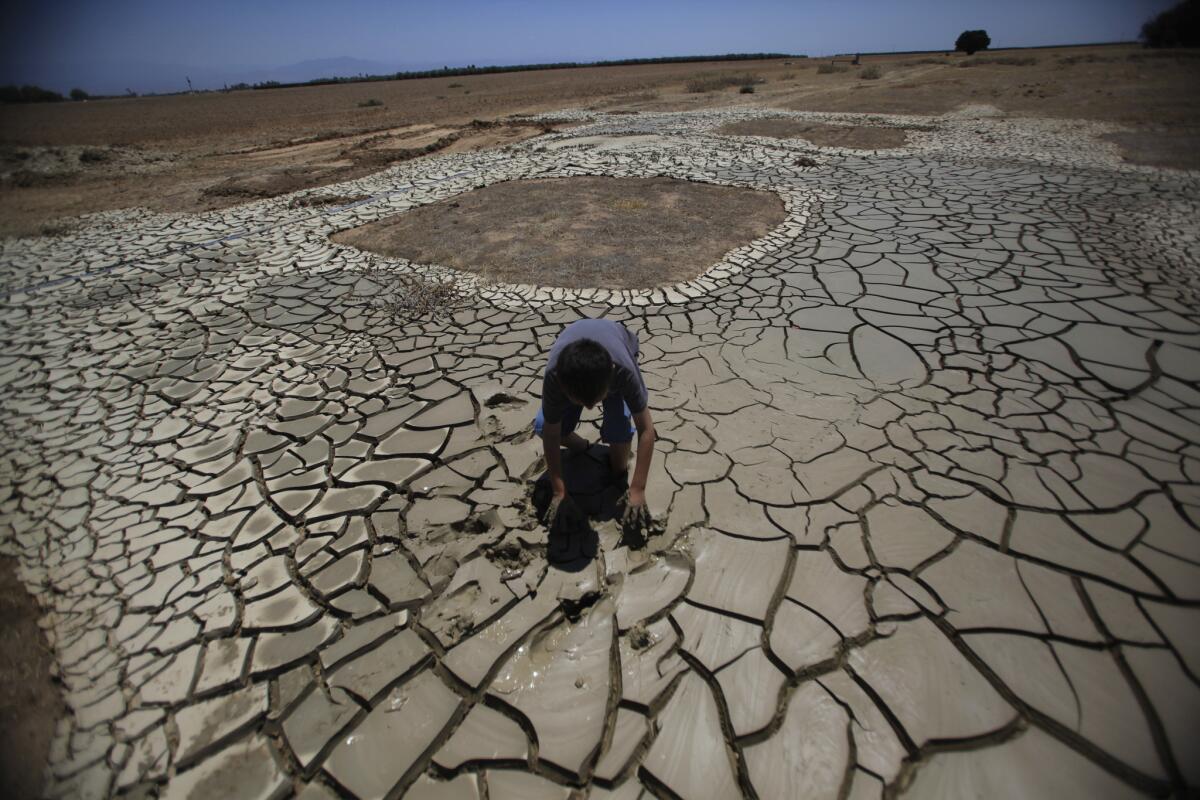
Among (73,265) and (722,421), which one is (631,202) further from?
(73,265)

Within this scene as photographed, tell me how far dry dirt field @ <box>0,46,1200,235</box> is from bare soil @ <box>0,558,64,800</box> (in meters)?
7.81

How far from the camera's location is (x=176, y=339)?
4410 millimetres

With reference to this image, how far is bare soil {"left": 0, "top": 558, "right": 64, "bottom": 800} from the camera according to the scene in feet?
5.76

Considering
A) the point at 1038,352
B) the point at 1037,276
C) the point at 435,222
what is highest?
the point at 435,222

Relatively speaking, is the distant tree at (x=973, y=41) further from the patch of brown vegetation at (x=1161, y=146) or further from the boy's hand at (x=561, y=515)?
the boy's hand at (x=561, y=515)

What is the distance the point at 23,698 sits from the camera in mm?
1965

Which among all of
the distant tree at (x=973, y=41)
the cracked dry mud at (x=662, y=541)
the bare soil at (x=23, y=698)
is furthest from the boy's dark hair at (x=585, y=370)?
the distant tree at (x=973, y=41)

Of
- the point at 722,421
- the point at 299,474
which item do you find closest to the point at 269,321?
the point at 299,474

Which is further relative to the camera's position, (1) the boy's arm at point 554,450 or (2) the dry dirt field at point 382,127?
(2) the dry dirt field at point 382,127

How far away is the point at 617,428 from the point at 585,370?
27.3 inches

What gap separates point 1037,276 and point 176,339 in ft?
24.2

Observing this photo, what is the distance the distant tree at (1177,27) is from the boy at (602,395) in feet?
134

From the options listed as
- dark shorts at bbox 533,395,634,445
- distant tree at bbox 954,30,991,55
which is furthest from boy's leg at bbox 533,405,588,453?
distant tree at bbox 954,30,991,55

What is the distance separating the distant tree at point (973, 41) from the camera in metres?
37.6
